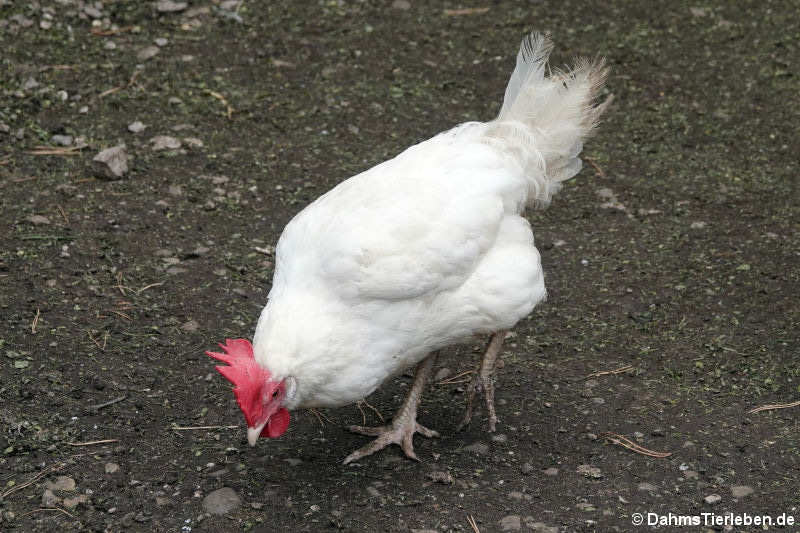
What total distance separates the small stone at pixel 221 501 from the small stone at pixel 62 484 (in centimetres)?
52

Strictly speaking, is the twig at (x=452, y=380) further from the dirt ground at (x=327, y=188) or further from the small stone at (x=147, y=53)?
the small stone at (x=147, y=53)

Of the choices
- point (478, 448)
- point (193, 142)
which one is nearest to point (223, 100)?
point (193, 142)

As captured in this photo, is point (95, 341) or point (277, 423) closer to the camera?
point (277, 423)

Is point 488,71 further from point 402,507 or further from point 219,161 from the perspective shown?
point 402,507

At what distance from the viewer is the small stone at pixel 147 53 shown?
6316 mm

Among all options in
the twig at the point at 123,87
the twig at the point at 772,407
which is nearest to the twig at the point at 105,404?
the twig at the point at 772,407

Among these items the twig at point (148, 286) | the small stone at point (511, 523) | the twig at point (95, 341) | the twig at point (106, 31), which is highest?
the twig at point (106, 31)

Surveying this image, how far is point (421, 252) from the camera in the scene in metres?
3.29

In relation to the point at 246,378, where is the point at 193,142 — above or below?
below

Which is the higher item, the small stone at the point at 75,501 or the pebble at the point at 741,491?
the pebble at the point at 741,491

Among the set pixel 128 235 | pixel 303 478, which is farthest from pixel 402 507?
pixel 128 235

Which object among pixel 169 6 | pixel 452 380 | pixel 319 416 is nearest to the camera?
pixel 319 416

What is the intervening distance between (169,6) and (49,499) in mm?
4553

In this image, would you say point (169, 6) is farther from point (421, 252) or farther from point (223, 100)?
point (421, 252)
